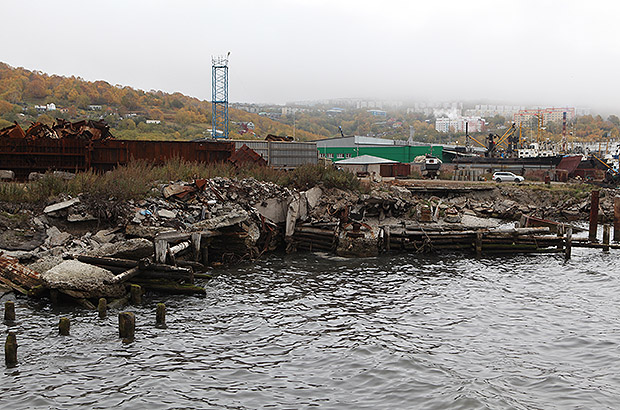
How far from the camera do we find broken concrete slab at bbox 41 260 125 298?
12.5 m

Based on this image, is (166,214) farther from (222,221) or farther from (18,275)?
(18,275)

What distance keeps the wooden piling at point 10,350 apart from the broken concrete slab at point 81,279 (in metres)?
3.09

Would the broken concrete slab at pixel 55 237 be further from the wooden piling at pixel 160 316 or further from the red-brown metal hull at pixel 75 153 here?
the red-brown metal hull at pixel 75 153

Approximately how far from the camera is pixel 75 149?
25578mm

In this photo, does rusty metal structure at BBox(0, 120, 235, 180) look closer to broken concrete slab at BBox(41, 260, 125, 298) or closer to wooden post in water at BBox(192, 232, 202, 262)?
wooden post in water at BBox(192, 232, 202, 262)

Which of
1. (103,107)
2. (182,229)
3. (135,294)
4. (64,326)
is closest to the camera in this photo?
(64,326)

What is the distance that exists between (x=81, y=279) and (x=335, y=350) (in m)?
6.67

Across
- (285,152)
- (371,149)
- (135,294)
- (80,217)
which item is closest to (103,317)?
(135,294)

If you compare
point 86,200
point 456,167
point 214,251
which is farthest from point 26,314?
point 456,167

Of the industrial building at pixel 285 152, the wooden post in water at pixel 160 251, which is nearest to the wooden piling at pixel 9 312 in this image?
the wooden post in water at pixel 160 251

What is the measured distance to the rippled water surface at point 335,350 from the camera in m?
9.06

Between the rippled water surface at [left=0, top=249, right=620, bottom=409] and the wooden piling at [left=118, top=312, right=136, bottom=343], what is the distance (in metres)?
0.23

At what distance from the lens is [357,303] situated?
1494 centimetres

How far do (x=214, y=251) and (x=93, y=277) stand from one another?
22.5ft
